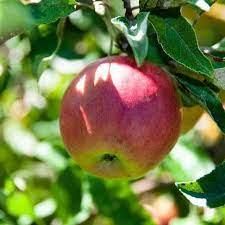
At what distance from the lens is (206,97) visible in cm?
177

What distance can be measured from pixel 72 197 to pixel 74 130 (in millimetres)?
701

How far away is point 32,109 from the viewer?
267 centimetres

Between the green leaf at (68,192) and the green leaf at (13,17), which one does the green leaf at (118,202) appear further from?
the green leaf at (13,17)

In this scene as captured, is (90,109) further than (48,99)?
No

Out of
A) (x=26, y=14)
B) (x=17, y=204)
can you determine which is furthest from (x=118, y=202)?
(x=26, y=14)

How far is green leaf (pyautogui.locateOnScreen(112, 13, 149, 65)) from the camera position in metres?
1.53

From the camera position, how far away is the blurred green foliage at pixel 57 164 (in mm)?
2320

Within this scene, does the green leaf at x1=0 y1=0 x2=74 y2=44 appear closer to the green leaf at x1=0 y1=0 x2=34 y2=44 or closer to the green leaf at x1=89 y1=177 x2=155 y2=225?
the green leaf at x1=0 y1=0 x2=34 y2=44

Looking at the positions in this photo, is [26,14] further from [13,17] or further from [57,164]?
[57,164]

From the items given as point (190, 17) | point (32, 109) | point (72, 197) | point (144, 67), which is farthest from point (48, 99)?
point (144, 67)

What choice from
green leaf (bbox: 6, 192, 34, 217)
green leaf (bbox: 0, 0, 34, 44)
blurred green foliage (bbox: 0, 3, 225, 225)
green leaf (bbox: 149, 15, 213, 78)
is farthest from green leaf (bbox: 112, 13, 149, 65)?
green leaf (bbox: 6, 192, 34, 217)

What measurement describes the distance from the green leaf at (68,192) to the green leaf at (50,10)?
2.56 feet

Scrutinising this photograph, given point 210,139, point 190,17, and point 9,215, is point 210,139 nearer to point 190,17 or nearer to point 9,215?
point 190,17

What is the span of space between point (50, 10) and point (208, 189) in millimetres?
451
